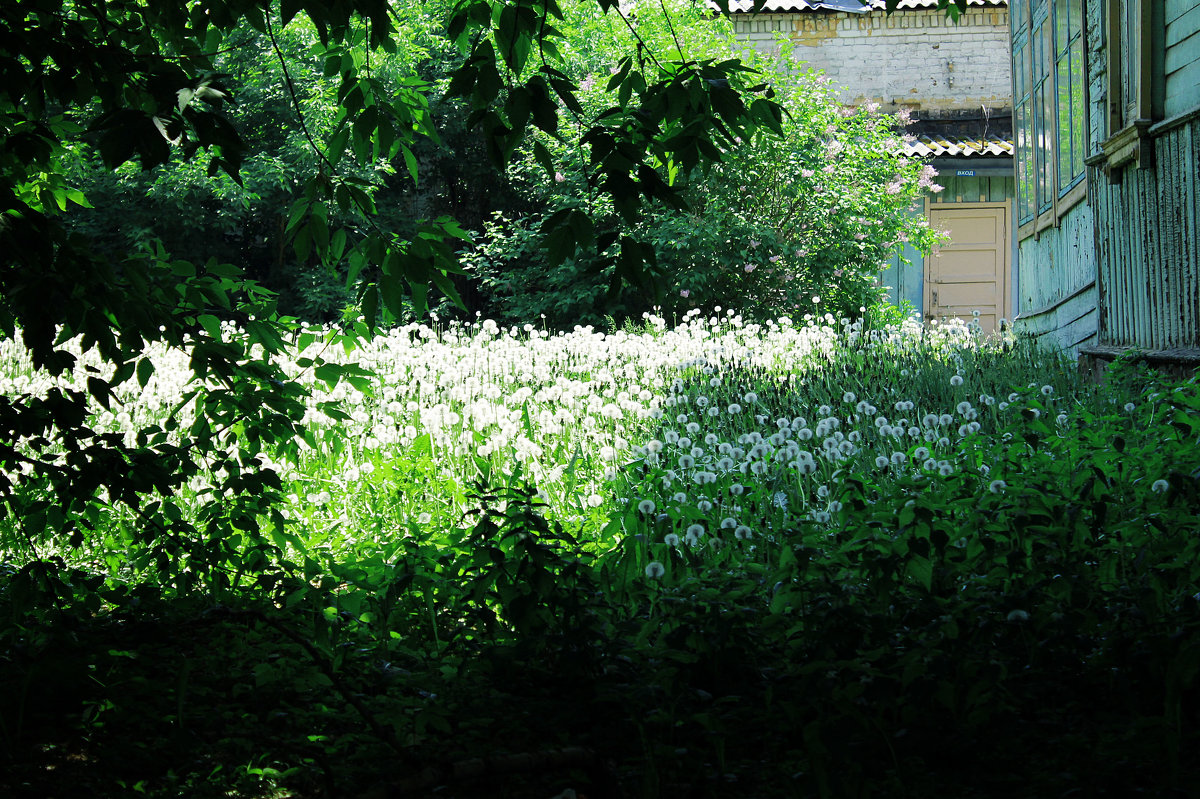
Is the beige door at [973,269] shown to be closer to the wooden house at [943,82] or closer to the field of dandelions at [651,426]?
the wooden house at [943,82]

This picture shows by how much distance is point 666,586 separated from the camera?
3.37m

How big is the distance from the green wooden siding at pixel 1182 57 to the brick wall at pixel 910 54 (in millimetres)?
11617

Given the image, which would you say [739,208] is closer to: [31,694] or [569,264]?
[569,264]

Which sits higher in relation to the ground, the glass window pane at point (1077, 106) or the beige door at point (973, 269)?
Answer: the beige door at point (973, 269)

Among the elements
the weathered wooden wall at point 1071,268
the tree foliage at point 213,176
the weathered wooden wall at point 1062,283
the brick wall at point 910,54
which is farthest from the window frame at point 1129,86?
the brick wall at point 910,54

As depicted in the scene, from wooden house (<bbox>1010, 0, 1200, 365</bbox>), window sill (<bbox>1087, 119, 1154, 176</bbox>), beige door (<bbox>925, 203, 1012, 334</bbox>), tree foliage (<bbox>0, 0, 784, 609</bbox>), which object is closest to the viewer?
tree foliage (<bbox>0, 0, 784, 609</bbox>)

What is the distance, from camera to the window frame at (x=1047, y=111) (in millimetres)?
7797

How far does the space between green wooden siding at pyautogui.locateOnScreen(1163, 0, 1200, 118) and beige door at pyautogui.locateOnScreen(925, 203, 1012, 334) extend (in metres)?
10.7

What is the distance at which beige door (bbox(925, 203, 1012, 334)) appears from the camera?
16547mm

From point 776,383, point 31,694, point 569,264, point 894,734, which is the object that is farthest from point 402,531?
point 569,264

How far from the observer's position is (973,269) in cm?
1658

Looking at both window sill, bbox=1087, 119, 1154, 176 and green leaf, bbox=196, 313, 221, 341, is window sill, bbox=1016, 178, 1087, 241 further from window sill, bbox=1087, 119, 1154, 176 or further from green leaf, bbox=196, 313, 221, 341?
green leaf, bbox=196, 313, 221, 341

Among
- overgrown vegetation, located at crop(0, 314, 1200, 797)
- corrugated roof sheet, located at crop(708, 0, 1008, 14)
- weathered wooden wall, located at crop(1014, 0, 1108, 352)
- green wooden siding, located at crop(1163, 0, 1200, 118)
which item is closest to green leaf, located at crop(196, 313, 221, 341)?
overgrown vegetation, located at crop(0, 314, 1200, 797)

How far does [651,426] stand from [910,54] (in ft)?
45.0
